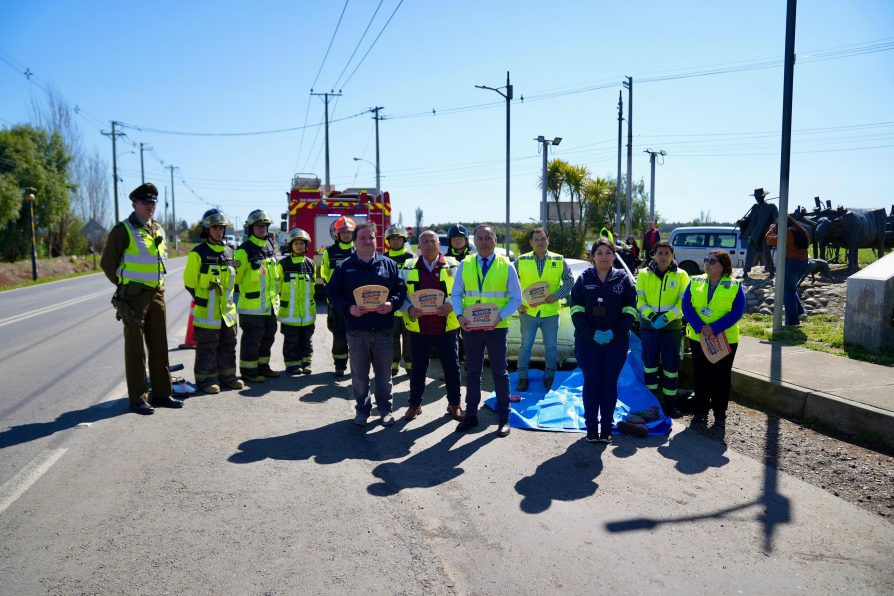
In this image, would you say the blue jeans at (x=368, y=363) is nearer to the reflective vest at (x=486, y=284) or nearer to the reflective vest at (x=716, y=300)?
the reflective vest at (x=486, y=284)

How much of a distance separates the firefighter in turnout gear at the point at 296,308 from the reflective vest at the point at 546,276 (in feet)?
9.94

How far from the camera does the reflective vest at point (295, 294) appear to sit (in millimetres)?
8945

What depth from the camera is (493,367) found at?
21.7 feet

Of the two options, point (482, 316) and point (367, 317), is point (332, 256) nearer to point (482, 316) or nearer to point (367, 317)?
point (367, 317)

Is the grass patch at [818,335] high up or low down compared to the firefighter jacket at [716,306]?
A: down

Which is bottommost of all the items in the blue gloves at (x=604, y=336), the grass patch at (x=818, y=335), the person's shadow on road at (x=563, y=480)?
the person's shadow on road at (x=563, y=480)

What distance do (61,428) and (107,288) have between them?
20.8 m

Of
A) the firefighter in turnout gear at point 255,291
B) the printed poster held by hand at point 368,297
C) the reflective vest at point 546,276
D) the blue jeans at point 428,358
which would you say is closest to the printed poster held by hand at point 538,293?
the reflective vest at point 546,276

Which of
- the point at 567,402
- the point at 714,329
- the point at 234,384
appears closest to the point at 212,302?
the point at 234,384

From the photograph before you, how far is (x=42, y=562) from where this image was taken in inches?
148

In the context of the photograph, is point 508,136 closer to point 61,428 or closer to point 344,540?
point 61,428

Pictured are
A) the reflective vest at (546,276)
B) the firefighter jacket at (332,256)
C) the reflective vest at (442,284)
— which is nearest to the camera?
the reflective vest at (442,284)

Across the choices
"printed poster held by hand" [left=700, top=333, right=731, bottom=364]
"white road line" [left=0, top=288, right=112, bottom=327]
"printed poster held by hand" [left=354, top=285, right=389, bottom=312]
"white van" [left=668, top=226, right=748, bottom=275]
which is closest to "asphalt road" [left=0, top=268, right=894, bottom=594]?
"printed poster held by hand" [left=700, top=333, right=731, bottom=364]

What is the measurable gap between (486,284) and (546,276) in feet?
5.54
